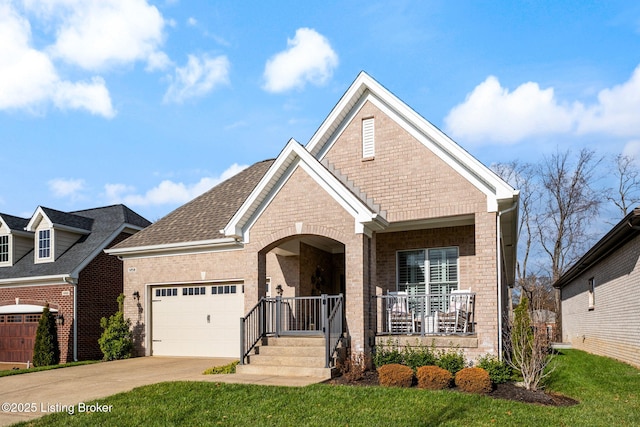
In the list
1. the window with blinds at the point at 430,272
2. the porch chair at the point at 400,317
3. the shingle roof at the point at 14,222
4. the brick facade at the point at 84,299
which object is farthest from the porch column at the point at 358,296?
the shingle roof at the point at 14,222

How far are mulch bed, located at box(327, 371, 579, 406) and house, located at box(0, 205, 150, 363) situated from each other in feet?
40.3

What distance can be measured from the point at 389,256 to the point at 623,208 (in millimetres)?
31080

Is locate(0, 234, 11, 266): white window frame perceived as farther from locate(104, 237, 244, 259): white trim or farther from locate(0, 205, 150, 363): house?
locate(104, 237, 244, 259): white trim

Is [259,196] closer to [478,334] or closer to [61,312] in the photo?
[478,334]

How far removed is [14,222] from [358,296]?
58.0 feet

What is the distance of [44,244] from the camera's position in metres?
21.9

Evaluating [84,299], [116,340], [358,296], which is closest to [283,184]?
[358,296]

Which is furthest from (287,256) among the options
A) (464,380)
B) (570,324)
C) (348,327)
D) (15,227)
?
(570,324)

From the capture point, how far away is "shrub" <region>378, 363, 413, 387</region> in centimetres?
1048

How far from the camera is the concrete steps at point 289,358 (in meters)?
11.5

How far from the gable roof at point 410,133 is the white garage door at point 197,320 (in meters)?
5.69

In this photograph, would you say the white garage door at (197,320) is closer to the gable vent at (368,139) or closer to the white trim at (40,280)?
the white trim at (40,280)

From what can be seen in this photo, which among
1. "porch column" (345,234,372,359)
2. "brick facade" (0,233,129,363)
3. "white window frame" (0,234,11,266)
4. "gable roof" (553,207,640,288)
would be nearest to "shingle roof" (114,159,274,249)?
"brick facade" (0,233,129,363)

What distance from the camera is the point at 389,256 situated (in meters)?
15.2
